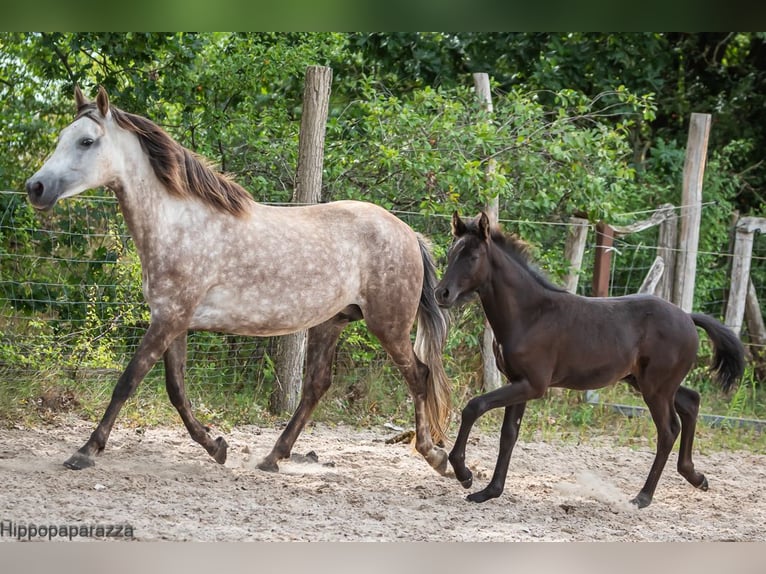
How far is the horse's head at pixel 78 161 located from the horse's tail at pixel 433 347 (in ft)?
6.73

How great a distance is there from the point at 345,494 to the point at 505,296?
4.51ft

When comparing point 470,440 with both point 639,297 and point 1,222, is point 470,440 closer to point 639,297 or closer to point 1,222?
point 639,297

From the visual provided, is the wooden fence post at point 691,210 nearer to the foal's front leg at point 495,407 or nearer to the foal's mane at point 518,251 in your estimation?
the foal's mane at point 518,251

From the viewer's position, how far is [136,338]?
7.03 metres

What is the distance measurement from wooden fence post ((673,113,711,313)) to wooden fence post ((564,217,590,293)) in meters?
0.82

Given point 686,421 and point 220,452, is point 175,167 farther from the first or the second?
point 686,421

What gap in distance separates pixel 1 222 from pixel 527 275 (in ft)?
13.1

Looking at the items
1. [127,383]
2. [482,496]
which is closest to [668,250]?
[482,496]

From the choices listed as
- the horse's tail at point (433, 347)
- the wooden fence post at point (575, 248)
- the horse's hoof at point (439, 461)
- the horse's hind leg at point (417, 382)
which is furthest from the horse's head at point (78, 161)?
the wooden fence post at point (575, 248)

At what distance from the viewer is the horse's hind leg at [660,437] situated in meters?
5.00

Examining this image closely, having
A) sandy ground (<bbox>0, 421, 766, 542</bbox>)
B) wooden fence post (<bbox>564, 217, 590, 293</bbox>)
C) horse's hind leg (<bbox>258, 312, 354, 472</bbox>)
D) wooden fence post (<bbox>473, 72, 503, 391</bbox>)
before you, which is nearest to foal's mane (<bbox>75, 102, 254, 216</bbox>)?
horse's hind leg (<bbox>258, 312, 354, 472</bbox>)

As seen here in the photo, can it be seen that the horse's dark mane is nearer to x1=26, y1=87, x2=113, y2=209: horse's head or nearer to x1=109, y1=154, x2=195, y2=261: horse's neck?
x1=109, y1=154, x2=195, y2=261: horse's neck

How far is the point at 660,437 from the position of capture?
5.01 metres

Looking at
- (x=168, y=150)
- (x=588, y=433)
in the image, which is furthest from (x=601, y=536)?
(x=168, y=150)
